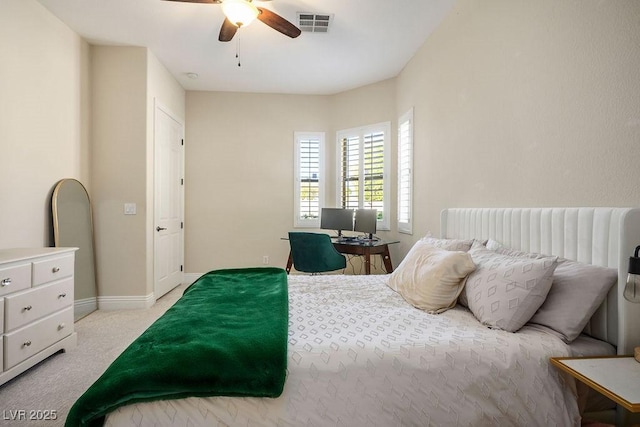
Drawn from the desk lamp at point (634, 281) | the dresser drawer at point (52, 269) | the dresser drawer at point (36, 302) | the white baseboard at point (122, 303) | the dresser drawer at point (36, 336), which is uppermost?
the desk lamp at point (634, 281)

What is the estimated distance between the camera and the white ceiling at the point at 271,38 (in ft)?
9.42

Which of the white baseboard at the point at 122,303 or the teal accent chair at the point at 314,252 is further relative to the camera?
the teal accent chair at the point at 314,252

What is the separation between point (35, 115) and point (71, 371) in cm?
218

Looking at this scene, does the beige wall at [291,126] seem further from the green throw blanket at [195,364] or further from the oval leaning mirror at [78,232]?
the green throw blanket at [195,364]

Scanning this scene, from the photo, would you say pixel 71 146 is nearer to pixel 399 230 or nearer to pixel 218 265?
pixel 218 265

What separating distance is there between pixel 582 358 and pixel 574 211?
0.71m

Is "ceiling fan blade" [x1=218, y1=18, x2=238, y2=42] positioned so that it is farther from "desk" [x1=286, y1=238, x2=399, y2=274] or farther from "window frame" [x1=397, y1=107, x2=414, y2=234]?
"desk" [x1=286, y1=238, x2=399, y2=274]

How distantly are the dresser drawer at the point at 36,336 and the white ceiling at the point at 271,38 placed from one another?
2682 mm

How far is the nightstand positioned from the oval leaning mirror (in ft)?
12.7

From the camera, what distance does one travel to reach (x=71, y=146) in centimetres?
328

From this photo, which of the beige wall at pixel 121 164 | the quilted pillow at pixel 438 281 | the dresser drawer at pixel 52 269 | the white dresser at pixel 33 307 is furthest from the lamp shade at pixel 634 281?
the beige wall at pixel 121 164

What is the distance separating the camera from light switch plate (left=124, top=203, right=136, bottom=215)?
3.65 m

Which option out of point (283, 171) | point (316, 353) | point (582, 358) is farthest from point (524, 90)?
point (283, 171)

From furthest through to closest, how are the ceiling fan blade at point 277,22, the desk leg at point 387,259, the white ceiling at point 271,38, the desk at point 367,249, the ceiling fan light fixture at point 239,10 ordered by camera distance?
the desk leg at point 387,259 → the desk at point 367,249 → the white ceiling at point 271,38 → the ceiling fan blade at point 277,22 → the ceiling fan light fixture at point 239,10
